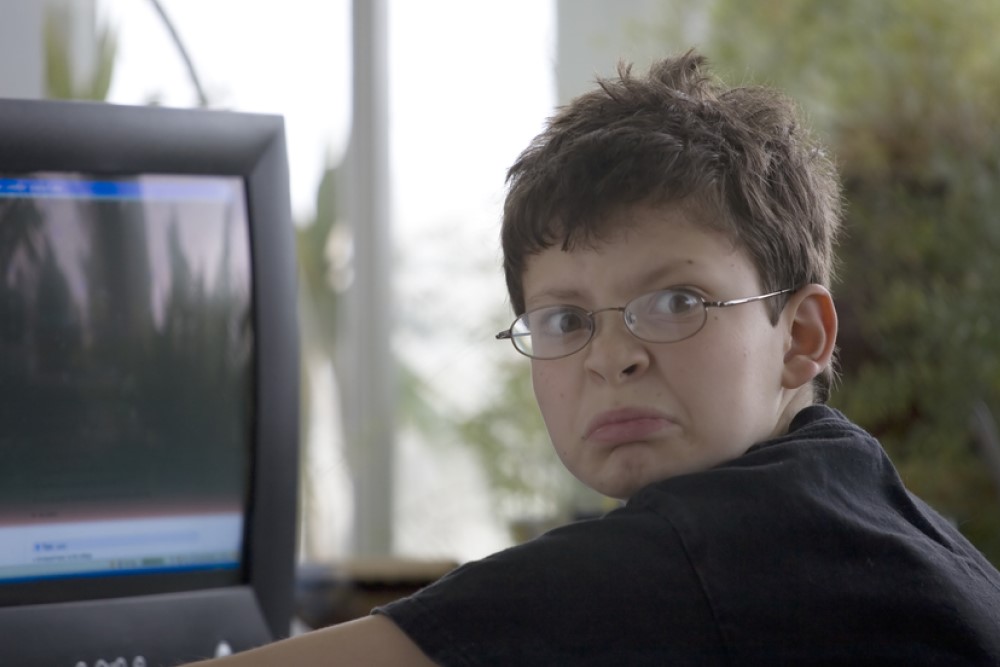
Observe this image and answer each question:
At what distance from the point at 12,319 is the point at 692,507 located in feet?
2.06

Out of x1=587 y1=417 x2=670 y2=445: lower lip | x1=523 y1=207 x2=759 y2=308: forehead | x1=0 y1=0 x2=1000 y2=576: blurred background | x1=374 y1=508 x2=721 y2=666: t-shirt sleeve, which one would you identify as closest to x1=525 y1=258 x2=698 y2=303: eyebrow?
x1=523 y1=207 x2=759 y2=308: forehead

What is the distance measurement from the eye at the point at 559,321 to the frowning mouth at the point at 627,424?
0.25 feet

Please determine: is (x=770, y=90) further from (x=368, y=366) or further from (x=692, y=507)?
(x=368, y=366)

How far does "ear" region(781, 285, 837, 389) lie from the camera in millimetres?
1041

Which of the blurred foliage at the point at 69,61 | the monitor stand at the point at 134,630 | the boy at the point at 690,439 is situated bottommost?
the monitor stand at the point at 134,630

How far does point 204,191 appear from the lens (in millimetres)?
1192

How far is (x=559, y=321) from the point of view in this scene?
994mm

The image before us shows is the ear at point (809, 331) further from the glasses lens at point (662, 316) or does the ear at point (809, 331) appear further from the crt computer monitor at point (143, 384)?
the crt computer monitor at point (143, 384)

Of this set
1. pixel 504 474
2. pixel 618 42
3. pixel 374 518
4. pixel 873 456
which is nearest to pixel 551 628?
pixel 873 456

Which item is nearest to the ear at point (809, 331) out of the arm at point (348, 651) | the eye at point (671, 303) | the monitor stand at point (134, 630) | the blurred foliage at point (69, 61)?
the eye at point (671, 303)

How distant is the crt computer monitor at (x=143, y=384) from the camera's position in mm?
1081

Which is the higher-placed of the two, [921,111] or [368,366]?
[921,111]

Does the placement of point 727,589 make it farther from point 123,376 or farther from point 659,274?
point 123,376

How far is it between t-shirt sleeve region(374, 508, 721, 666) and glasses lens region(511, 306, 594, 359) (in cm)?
24
